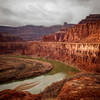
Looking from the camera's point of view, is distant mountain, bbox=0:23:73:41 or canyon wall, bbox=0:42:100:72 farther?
distant mountain, bbox=0:23:73:41

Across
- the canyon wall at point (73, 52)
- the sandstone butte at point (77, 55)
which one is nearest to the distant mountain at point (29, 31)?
the sandstone butte at point (77, 55)

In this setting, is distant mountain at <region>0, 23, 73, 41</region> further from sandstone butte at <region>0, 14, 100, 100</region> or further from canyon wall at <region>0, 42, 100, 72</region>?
sandstone butte at <region>0, 14, 100, 100</region>

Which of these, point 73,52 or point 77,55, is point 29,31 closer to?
point 73,52

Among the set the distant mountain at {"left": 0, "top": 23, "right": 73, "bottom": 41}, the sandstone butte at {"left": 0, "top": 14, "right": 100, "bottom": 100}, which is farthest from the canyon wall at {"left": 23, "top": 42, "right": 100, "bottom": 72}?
the distant mountain at {"left": 0, "top": 23, "right": 73, "bottom": 41}

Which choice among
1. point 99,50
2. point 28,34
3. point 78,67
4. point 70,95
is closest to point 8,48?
point 78,67

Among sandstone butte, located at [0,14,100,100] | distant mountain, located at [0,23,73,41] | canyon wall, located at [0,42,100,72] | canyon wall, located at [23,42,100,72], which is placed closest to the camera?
sandstone butte, located at [0,14,100,100]

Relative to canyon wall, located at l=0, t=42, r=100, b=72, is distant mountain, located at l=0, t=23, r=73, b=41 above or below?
above

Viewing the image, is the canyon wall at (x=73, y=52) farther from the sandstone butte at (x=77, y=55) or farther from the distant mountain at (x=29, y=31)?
the distant mountain at (x=29, y=31)

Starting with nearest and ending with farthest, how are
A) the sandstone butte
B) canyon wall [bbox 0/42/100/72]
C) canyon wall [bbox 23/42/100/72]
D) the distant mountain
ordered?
the sandstone butte, canyon wall [bbox 23/42/100/72], canyon wall [bbox 0/42/100/72], the distant mountain

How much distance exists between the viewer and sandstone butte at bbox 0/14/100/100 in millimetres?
13367

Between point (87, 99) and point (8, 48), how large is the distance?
62679 millimetres

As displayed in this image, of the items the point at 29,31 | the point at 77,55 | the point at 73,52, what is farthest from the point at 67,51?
the point at 29,31

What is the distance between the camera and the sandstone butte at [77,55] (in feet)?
43.9

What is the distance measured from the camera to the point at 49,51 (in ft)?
179
